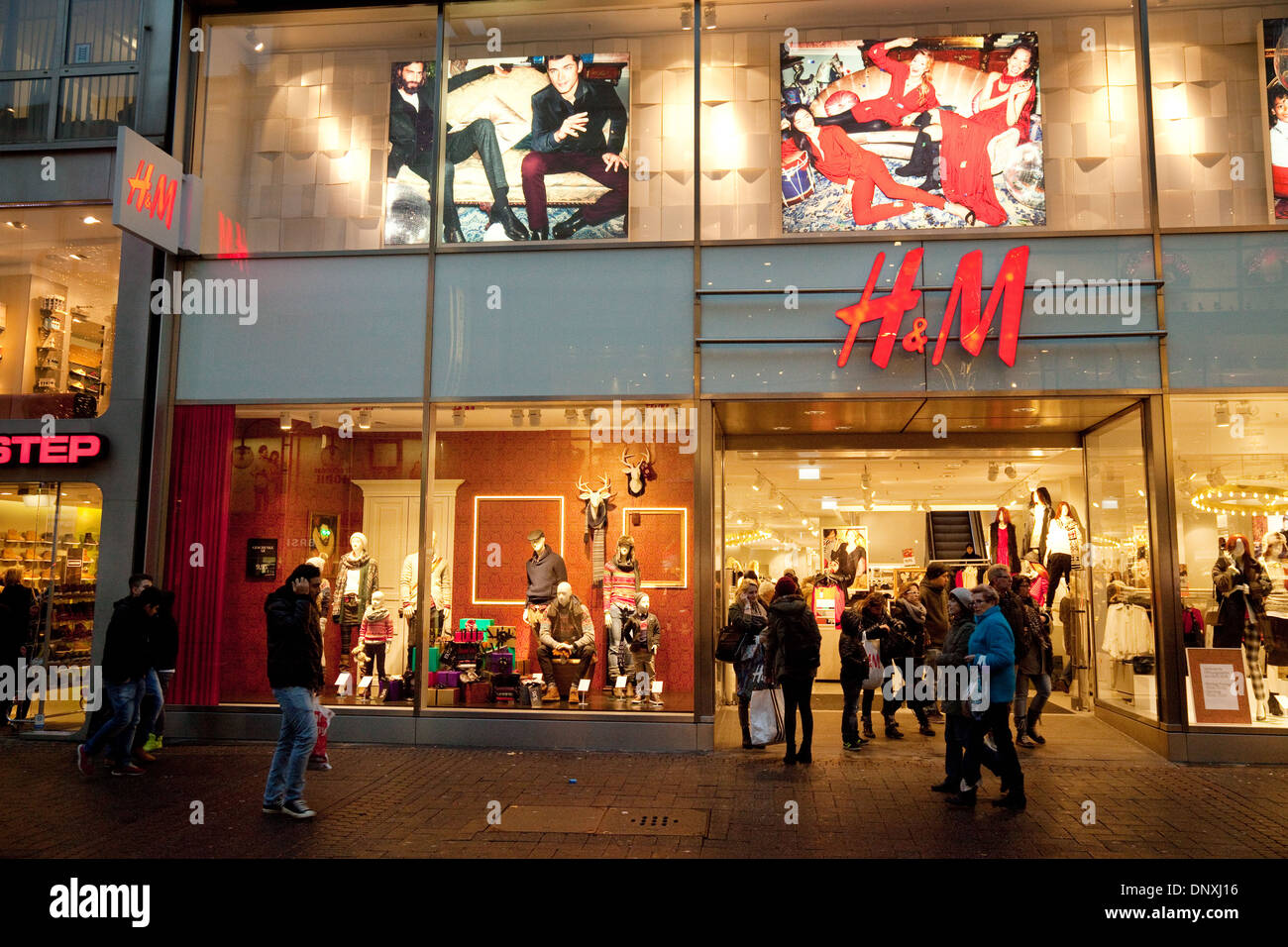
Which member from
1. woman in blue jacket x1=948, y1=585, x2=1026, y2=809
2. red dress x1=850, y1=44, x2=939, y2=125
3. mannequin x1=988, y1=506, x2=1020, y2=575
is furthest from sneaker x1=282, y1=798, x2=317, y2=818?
mannequin x1=988, y1=506, x2=1020, y2=575

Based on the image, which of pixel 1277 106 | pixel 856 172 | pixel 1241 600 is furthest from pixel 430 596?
pixel 1277 106

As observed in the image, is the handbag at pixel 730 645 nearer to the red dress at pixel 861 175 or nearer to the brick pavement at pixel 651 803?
the brick pavement at pixel 651 803

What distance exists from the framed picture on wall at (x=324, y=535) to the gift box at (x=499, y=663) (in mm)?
2302

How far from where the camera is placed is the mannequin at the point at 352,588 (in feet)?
35.5

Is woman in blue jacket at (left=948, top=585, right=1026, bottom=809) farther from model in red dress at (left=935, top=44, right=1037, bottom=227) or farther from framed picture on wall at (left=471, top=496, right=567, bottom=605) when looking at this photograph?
framed picture on wall at (left=471, top=496, right=567, bottom=605)

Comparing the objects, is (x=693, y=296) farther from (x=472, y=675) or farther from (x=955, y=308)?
(x=472, y=675)

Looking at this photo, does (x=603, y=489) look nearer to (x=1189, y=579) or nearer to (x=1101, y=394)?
(x=1101, y=394)

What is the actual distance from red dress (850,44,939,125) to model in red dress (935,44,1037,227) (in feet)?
0.70

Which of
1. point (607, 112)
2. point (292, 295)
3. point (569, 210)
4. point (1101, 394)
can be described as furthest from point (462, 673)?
point (1101, 394)

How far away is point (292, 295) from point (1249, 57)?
10280mm

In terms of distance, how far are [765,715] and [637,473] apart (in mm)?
3529

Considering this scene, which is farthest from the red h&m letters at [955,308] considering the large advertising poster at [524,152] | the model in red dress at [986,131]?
the large advertising poster at [524,152]

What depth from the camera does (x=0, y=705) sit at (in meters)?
10.2

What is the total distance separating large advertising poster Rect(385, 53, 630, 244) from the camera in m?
10.1
